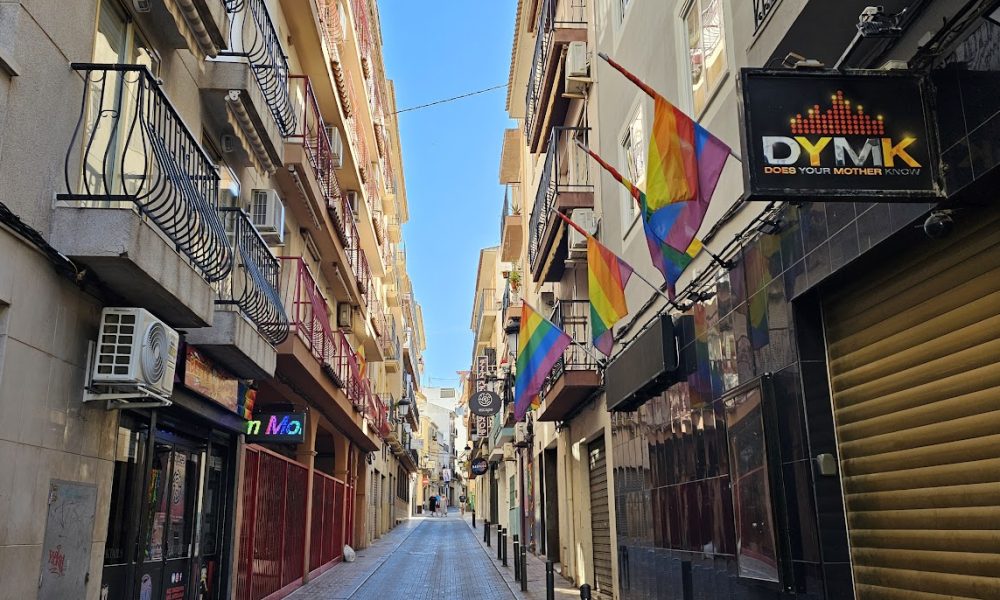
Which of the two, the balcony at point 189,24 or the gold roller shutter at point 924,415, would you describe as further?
the balcony at point 189,24

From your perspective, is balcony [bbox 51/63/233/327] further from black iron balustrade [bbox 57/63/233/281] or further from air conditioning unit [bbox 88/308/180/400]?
air conditioning unit [bbox 88/308/180/400]

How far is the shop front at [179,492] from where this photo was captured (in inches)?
314

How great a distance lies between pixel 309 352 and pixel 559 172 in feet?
19.4

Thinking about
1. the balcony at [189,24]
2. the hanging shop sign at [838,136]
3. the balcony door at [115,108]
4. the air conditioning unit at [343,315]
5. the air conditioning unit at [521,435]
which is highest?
the air conditioning unit at [343,315]

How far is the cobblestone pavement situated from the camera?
52.7ft

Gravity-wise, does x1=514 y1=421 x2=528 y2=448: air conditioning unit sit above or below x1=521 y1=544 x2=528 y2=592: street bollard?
above

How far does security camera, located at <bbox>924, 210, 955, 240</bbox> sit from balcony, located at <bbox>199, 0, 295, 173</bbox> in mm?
7406

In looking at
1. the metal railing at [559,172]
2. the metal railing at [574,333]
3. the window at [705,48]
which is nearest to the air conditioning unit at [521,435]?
the metal railing at [574,333]

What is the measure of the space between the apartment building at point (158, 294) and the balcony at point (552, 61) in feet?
14.4

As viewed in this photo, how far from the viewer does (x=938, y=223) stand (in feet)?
15.4

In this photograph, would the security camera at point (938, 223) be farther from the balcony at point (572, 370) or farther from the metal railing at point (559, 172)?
the metal railing at point (559, 172)

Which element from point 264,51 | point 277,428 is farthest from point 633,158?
point 277,428

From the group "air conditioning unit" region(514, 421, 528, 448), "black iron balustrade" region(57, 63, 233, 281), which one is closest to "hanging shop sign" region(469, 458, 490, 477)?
"air conditioning unit" region(514, 421, 528, 448)

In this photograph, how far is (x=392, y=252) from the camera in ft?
134
